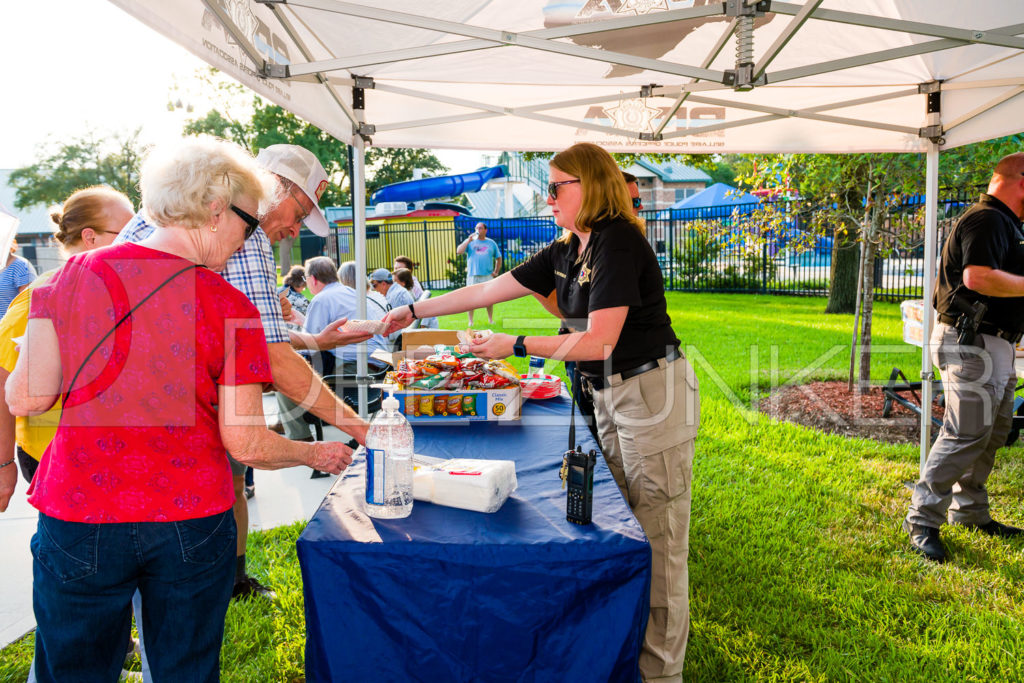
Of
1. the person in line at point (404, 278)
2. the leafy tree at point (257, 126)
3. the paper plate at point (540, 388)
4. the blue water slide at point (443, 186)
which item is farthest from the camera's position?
the leafy tree at point (257, 126)

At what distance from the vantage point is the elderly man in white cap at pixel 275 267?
190 cm

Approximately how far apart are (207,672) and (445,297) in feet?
5.80

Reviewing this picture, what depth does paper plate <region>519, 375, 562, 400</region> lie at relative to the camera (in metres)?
3.29

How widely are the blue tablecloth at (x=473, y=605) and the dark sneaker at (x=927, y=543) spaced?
272 centimetres

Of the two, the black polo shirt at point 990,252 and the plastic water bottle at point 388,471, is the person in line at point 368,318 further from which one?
the black polo shirt at point 990,252

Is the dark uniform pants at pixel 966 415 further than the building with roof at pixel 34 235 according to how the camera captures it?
No

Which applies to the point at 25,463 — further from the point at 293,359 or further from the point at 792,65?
the point at 792,65

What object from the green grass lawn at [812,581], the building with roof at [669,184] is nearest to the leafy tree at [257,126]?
the building with roof at [669,184]

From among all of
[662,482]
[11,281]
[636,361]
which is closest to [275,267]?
[636,361]

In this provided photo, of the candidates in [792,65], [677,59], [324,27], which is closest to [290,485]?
[324,27]

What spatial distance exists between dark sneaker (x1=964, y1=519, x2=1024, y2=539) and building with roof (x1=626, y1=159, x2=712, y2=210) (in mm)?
35895

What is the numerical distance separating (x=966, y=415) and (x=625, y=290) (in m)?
2.54

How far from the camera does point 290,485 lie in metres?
4.63

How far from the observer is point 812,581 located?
10.9ft
